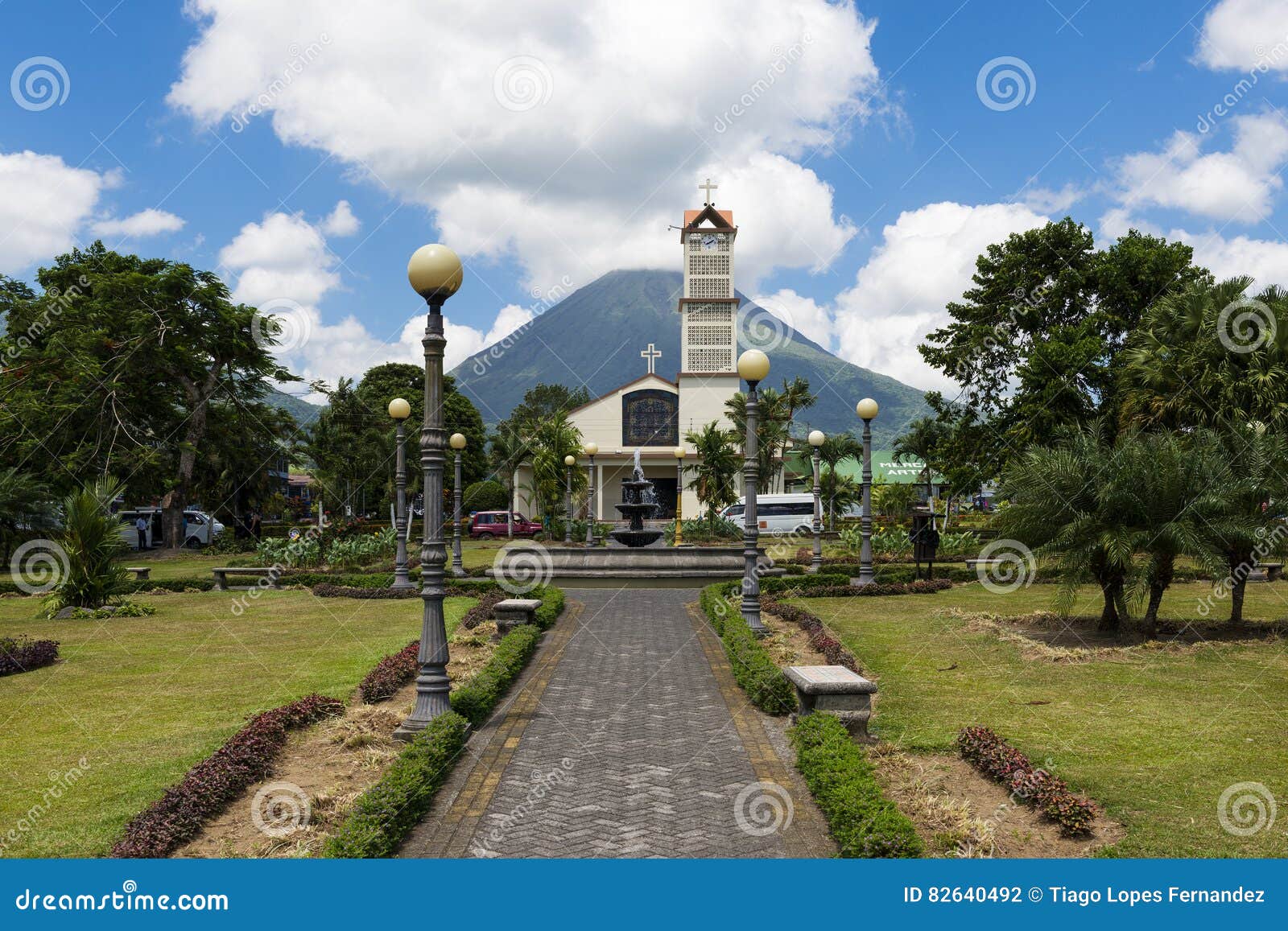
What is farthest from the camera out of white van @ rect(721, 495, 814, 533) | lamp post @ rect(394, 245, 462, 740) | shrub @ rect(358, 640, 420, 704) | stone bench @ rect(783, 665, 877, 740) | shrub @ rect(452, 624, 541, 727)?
white van @ rect(721, 495, 814, 533)

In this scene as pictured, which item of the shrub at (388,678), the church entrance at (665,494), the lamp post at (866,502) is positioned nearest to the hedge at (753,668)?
the shrub at (388,678)

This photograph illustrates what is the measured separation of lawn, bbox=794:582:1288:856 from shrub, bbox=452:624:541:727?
3.39 meters

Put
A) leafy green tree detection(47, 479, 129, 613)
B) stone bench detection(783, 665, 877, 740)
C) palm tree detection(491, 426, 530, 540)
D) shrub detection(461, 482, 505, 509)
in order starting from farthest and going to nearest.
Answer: palm tree detection(491, 426, 530, 540)
shrub detection(461, 482, 505, 509)
leafy green tree detection(47, 479, 129, 613)
stone bench detection(783, 665, 877, 740)

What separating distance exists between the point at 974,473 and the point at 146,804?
27.3m

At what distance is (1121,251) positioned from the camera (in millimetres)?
28141

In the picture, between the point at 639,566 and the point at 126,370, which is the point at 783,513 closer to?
the point at 639,566

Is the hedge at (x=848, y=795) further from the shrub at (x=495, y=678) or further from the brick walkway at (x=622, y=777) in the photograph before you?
the shrub at (x=495, y=678)

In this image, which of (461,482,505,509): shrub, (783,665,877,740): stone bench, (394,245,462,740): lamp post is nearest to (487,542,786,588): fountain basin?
(394,245,462,740): lamp post

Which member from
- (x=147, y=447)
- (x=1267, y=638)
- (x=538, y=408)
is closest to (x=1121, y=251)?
(x=1267, y=638)

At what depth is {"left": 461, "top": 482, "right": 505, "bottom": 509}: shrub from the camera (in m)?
48.8

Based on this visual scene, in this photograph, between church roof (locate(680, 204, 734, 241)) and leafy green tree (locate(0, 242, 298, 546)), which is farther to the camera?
church roof (locate(680, 204, 734, 241))

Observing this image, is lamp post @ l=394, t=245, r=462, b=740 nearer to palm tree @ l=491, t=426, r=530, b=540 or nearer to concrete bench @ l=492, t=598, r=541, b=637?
concrete bench @ l=492, t=598, r=541, b=637

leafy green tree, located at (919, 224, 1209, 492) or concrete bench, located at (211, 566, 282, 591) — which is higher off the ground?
leafy green tree, located at (919, 224, 1209, 492)

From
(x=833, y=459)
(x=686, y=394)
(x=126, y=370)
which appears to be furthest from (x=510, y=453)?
(x=126, y=370)
